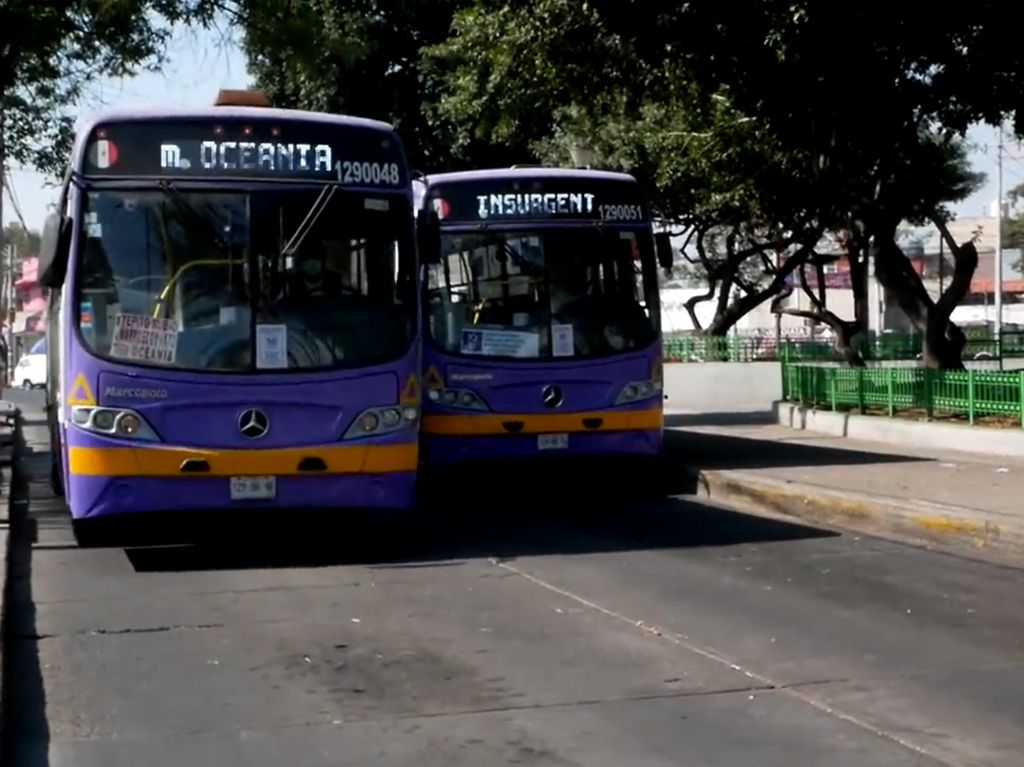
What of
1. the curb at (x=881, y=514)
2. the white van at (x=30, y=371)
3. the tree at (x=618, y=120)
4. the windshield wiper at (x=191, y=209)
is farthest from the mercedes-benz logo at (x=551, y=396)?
the white van at (x=30, y=371)

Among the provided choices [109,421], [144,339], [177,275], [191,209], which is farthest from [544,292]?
[109,421]

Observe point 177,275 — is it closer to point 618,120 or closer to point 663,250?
point 663,250

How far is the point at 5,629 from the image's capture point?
9805 mm

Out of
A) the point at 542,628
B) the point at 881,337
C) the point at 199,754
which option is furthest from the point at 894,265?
the point at 199,754

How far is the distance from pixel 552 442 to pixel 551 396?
43cm

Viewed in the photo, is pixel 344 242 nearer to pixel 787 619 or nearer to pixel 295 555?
pixel 295 555

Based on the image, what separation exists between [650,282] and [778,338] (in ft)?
70.1

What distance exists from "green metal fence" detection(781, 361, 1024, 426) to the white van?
1490 inches

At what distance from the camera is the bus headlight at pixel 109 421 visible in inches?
454

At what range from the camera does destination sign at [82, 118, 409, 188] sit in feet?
39.0

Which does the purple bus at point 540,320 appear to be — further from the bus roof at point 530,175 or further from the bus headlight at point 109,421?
the bus headlight at point 109,421

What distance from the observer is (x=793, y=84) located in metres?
19.7

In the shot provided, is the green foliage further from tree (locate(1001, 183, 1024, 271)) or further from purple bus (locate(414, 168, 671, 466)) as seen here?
tree (locate(1001, 183, 1024, 271))

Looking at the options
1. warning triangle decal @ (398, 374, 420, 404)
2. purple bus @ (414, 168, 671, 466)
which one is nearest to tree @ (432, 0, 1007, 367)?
purple bus @ (414, 168, 671, 466)
